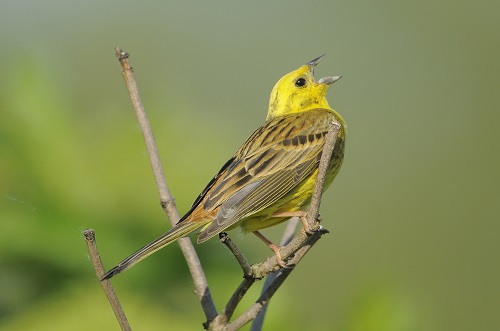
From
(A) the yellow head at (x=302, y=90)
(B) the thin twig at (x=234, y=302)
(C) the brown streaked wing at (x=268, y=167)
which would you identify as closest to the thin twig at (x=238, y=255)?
(B) the thin twig at (x=234, y=302)

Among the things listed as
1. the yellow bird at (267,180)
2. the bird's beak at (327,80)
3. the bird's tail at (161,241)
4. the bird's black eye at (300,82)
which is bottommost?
the bird's tail at (161,241)

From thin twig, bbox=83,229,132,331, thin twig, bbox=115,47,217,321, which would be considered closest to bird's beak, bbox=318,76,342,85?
thin twig, bbox=115,47,217,321

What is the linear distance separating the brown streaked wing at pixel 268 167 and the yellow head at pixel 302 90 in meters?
0.18

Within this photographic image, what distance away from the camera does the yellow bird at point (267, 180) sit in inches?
125

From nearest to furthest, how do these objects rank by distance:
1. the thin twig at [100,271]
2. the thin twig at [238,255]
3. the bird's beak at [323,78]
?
the thin twig at [100,271]
the thin twig at [238,255]
the bird's beak at [323,78]

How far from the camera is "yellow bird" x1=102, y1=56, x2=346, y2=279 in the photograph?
3.17 metres

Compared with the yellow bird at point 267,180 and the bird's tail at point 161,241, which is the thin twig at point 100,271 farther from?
the yellow bird at point 267,180

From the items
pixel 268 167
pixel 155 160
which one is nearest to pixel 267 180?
pixel 268 167

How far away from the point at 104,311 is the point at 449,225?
20.1 ft

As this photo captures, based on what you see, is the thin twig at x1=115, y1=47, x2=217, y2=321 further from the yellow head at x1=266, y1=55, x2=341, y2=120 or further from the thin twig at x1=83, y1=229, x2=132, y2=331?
the yellow head at x1=266, y1=55, x2=341, y2=120

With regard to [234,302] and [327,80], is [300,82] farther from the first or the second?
[234,302]

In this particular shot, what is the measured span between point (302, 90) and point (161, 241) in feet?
4.98

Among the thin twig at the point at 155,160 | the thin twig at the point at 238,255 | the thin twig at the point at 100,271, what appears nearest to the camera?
the thin twig at the point at 100,271

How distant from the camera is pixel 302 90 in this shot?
13.8 ft
